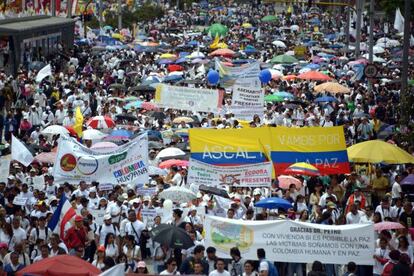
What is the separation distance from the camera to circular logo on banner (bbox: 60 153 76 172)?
70.0 ft

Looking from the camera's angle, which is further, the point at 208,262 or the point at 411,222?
the point at 411,222

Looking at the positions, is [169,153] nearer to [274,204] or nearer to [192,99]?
[274,204]

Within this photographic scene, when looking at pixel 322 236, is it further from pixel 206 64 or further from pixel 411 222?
pixel 206 64

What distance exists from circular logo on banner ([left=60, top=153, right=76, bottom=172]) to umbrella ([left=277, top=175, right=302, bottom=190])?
3.29 m

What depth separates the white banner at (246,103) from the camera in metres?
32.7

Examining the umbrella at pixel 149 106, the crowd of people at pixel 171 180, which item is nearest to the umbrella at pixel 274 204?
the crowd of people at pixel 171 180

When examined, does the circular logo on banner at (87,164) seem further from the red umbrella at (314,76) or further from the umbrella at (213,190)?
the red umbrella at (314,76)

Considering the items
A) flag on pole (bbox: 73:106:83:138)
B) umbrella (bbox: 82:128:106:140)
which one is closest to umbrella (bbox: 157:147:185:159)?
umbrella (bbox: 82:128:106:140)

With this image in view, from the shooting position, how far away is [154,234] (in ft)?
58.2

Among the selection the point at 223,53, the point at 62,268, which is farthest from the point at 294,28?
the point at 62,268

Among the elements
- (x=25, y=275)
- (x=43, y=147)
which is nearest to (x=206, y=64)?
(x=43, y=147)

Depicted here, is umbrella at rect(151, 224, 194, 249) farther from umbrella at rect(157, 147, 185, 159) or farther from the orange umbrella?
the orange umbrella

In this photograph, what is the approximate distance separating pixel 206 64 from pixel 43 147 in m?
25.5

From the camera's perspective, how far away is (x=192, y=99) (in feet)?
111
